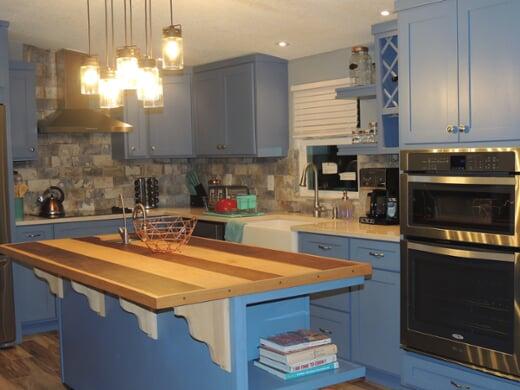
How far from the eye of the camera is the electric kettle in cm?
558

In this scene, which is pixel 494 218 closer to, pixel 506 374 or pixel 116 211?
pixel 506 374

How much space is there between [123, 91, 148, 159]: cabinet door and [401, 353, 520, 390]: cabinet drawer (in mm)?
3349

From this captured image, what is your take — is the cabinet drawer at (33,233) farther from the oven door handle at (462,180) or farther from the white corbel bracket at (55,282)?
the oven door handle at (462,180)

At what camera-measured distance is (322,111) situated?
5.32m

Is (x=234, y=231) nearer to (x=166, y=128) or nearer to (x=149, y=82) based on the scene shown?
(x=166, y=128)

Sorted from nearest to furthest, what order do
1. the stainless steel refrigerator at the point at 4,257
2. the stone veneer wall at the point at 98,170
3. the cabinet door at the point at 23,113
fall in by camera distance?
the stainless steel refrigerator at the point at 4,257, the cabinet door at the point at 23,113, the stone veneer wall at the point at 98,170

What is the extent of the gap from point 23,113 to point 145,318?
10.4ft

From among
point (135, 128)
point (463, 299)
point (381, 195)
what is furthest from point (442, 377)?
point (135, 128)

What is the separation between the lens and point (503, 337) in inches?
128

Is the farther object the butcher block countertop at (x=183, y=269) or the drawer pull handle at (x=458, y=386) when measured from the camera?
the drawer pull handle at (x=458, y=386)

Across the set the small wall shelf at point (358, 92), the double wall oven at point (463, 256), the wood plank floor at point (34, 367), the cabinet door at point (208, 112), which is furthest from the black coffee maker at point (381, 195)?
the cabinet door at point (208, 112)

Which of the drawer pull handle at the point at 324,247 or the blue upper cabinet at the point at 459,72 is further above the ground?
the blue upper cabinet at the point at 459,72

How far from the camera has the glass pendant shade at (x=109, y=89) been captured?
124 inches

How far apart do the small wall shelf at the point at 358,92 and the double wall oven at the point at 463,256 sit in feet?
2.77
